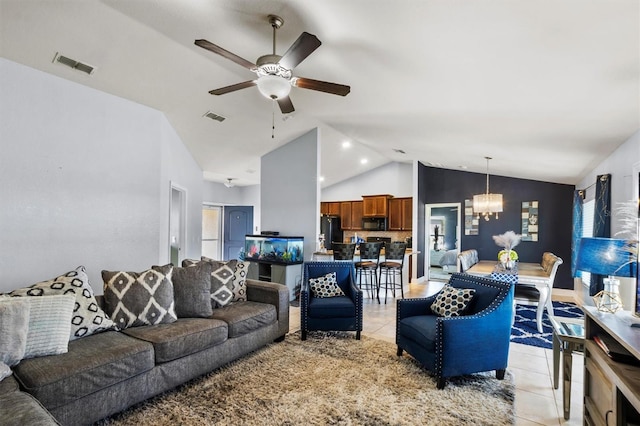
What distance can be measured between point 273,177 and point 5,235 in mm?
4226

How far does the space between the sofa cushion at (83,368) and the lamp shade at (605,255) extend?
311cm

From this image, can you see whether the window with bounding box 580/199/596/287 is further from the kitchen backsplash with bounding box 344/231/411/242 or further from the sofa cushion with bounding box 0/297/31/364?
the sofa cushion with bounding box 0/297/31/364

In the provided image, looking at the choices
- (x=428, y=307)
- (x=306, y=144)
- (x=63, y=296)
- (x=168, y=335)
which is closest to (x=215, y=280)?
(x=168, y=335)

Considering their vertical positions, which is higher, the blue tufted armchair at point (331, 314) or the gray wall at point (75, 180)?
the gray wall at point (75, 180)

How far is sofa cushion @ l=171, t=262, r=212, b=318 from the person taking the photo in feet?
9.54

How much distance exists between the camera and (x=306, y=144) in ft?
19.8

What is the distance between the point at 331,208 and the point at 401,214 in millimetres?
2220

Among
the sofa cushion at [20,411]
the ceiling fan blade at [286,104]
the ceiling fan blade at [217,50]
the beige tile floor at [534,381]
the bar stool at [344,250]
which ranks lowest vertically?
the beige tile floor at [534,381]

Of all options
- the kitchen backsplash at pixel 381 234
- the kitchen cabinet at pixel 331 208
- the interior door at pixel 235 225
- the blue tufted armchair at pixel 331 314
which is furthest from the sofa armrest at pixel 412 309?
the interior door at pixel 235 225

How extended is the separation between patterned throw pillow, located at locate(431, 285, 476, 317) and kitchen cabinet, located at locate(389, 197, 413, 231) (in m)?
5.11

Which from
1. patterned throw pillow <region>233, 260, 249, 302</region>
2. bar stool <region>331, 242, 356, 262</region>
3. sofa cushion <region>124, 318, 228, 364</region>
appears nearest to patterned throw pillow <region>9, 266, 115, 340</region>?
sofa cushion <region>124, 318, 228, 364</region>

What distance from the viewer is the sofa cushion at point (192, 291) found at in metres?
2.91

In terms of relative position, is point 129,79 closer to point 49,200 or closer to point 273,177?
point 49,200

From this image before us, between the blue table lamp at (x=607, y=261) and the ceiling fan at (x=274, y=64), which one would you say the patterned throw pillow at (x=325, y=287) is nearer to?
the ceiling fan at (x=274, y=64)
